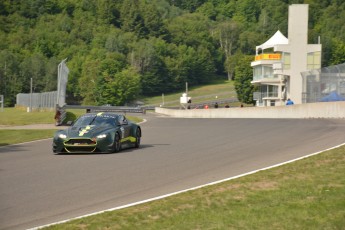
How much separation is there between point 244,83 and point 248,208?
11993cm

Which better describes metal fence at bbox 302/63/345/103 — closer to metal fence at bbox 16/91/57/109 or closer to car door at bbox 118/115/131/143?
metal fence at bbox 16/91/57/109

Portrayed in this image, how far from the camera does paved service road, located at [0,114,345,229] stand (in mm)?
10516

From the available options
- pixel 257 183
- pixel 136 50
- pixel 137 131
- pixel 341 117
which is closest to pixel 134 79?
pixel 136 50

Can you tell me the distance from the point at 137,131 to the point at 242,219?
12.1 metres

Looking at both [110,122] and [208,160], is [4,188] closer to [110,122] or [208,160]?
[208,160]

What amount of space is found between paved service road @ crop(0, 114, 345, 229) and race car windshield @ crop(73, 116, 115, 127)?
970 mm

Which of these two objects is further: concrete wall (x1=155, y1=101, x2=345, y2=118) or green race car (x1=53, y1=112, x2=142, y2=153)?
concrete wall (x1=155, y1=101, x2=345, y2=118)

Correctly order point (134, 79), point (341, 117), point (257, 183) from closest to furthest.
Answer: point (257, 183) → point (341, 117) → point (134, 79)

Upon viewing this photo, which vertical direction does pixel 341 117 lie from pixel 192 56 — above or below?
below

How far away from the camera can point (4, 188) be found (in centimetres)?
1227

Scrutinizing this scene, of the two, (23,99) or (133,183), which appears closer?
(133,183)

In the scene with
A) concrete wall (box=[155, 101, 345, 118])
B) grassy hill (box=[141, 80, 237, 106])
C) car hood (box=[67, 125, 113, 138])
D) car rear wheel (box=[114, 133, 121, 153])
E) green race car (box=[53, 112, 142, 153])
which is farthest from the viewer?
grassy hill (box=[141, 80, 237, 106])

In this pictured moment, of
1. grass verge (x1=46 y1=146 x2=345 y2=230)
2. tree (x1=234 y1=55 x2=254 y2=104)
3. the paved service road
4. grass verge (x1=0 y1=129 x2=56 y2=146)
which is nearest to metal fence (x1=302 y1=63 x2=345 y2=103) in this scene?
grass verge (x1=0 y1=129 x2=56 y2=146)

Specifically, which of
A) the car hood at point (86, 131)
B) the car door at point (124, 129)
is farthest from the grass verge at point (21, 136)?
the car hood at point (86, 131)
